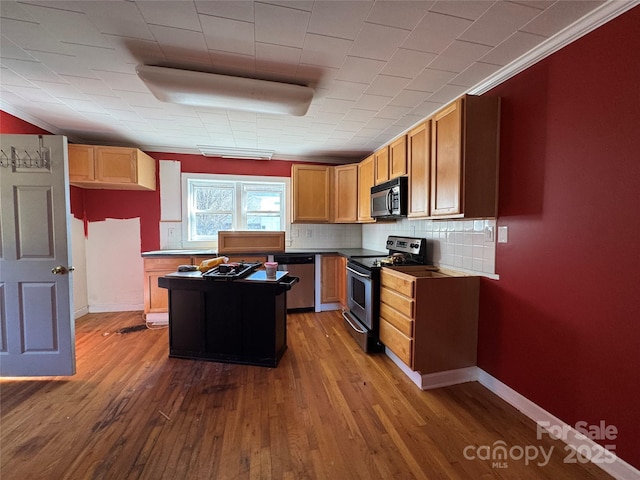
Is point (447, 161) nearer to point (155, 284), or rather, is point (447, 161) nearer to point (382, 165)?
point (382, 165)

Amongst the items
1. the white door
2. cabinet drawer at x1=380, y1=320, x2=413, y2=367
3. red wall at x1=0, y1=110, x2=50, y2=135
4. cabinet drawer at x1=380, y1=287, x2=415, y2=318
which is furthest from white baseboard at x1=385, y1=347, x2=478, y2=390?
red wall at x1=0, y1=110, x2=50, y2=135

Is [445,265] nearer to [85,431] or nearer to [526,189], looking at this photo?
[526,189]

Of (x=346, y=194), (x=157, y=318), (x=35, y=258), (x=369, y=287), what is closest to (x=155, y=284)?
(x=157, y=318)

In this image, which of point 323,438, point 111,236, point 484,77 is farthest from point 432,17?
point 111,236

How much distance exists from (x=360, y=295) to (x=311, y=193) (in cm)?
188

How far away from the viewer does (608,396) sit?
1413 mm

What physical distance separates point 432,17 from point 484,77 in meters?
0.92

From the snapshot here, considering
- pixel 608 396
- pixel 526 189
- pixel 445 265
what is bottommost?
pixel 608 396

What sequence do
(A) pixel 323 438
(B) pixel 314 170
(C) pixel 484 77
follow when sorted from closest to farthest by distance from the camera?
(A) pixel 323 438, (C) pixel 484 77, (B) pixel 314 170

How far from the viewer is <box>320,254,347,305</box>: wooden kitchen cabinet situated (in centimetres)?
398

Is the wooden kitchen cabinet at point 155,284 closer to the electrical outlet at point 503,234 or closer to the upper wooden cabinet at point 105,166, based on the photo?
the upper wooden cabinet at point 105,166

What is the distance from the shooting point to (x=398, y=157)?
9.23 feet

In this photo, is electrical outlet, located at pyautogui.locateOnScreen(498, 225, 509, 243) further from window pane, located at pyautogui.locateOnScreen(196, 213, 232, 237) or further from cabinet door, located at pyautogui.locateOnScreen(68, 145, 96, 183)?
cabinet door, located at pyautogui.locateOnScreen(68, 145, 96, 183)

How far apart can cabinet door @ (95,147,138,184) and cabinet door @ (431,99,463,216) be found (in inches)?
140
